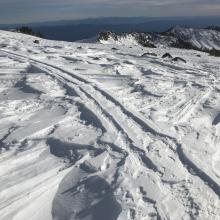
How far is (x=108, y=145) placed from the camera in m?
6.23

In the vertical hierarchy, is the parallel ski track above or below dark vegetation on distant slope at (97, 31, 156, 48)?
above

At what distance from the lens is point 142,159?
571cm

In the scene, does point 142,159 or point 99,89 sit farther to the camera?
point 99,89

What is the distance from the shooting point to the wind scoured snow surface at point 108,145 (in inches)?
186

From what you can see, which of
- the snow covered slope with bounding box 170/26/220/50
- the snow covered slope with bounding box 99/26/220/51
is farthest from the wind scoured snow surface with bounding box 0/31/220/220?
the snow covered slope with bounding box 170/26/220/50

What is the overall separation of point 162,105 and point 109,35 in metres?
40.8

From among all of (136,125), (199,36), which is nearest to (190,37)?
(199,36)

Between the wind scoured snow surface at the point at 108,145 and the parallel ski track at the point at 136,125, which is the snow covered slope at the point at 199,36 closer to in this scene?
the parallel ski track at the point at 136,125

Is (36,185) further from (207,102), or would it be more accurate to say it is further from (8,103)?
(207,102)

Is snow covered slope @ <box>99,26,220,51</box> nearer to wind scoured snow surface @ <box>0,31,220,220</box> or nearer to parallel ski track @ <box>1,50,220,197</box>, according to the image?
parallel ski track @ <box>1,50,220,197</box>

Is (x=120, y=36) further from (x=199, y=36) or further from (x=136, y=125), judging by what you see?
(x=136, y=125)

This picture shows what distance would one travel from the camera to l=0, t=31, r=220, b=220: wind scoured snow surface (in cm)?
473

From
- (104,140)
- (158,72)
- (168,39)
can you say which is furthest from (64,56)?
(168,39)

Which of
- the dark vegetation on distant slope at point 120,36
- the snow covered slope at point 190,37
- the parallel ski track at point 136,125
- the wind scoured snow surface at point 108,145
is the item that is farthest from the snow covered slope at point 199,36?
the wind scoured snow surface at point 108,145
